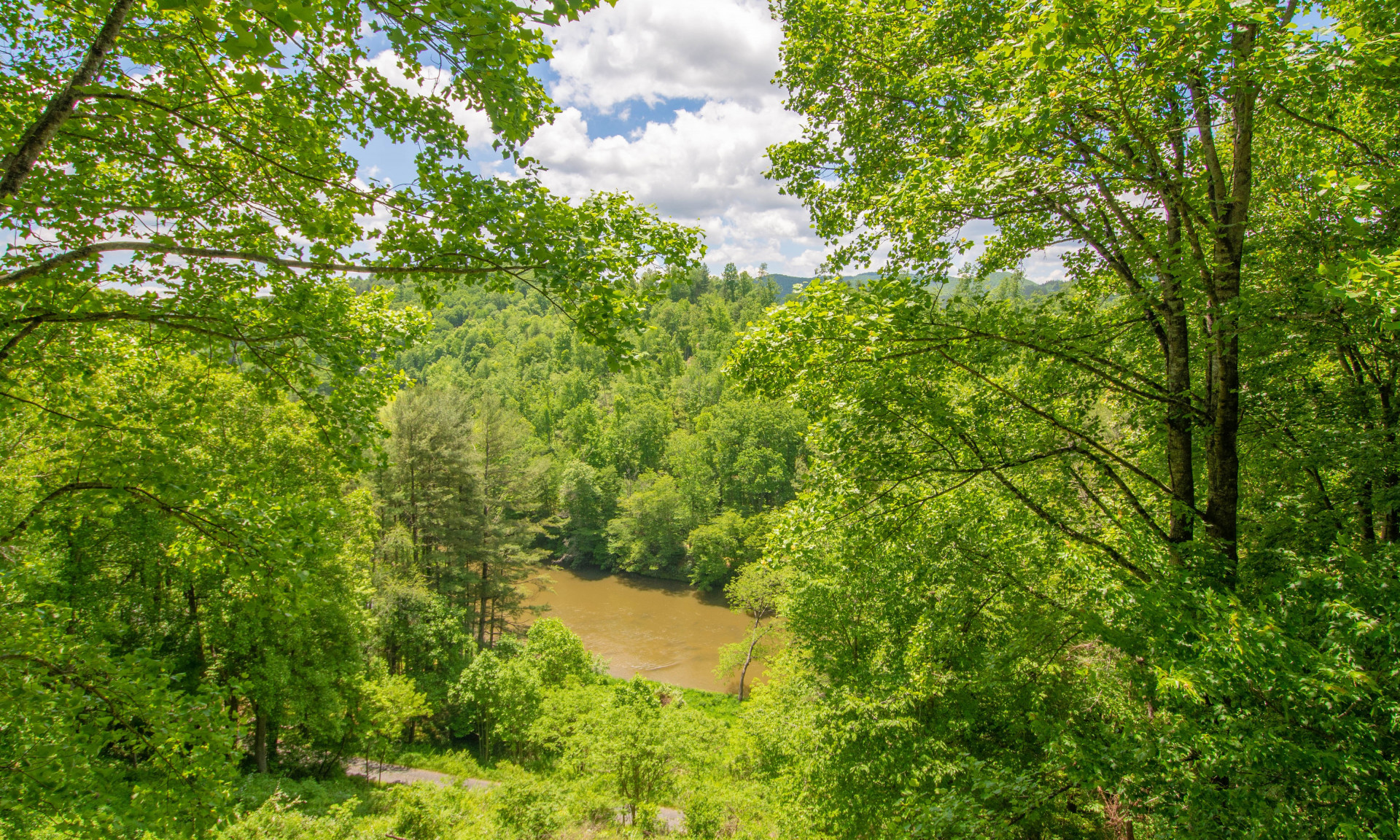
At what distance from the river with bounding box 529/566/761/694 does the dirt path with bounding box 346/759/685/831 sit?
9048 millimetres

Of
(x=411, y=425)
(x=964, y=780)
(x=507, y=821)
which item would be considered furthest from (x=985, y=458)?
(x=411, y=425)

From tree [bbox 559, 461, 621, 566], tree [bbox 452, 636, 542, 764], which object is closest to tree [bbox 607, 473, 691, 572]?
tree [bbox 559, 461, 621, 566]

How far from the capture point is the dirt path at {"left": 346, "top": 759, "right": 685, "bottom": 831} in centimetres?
1365

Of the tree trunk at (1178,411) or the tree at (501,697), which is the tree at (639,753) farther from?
the tree trunk at (1178,411)

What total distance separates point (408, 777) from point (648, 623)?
1535 cm

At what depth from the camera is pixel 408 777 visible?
51.4 feet

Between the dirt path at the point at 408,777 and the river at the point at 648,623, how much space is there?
9048mm

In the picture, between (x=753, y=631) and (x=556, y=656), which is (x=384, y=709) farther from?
(x=753, y=631)

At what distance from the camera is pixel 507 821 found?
10.4 metres

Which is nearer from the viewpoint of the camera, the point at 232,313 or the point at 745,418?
the point at 232,313

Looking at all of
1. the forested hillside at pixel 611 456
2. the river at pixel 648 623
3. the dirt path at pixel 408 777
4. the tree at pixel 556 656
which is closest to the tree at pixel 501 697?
the tree at pixel 556 656

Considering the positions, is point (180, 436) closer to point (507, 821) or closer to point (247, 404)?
point (507, 821)

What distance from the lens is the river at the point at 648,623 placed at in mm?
24859

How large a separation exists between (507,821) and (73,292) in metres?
10.7
